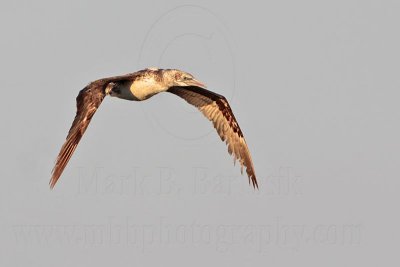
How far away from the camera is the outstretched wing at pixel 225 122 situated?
112ft

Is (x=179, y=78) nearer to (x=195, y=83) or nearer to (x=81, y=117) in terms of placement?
(x=195, y=83)

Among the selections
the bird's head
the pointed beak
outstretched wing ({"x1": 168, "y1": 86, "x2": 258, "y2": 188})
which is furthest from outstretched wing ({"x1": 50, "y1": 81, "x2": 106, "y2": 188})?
outstretched wing ({"x1": 168, "y1": 86, "x2": 258, "y2": 188})

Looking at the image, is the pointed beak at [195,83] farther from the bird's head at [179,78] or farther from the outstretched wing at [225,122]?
the outstretched wing at [225,122]

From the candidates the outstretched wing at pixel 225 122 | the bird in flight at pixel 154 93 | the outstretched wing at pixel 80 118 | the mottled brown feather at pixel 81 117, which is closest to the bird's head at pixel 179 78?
the bird in flight at pixel 154 93

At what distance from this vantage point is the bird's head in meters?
30.9

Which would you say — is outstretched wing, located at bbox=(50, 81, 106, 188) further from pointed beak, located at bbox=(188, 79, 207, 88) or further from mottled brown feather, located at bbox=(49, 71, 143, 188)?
pointed beak, located at bbox=(188, 79, 207, 88)

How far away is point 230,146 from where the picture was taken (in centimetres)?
3447

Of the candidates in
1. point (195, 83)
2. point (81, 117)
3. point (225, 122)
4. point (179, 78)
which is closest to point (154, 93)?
point (179, 78)

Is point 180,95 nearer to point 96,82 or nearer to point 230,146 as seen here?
point 230,146

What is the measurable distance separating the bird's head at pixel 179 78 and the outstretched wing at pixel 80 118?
3.65 metres

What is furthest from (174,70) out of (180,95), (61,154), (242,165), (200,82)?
(61,154)

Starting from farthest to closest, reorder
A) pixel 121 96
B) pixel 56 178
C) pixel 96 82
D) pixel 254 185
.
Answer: pixel 254 185 → pixel 121 96 → pixel 96 82 → pixel 56 178

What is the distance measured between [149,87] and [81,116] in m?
5.18

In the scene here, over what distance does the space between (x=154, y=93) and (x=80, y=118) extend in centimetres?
556
